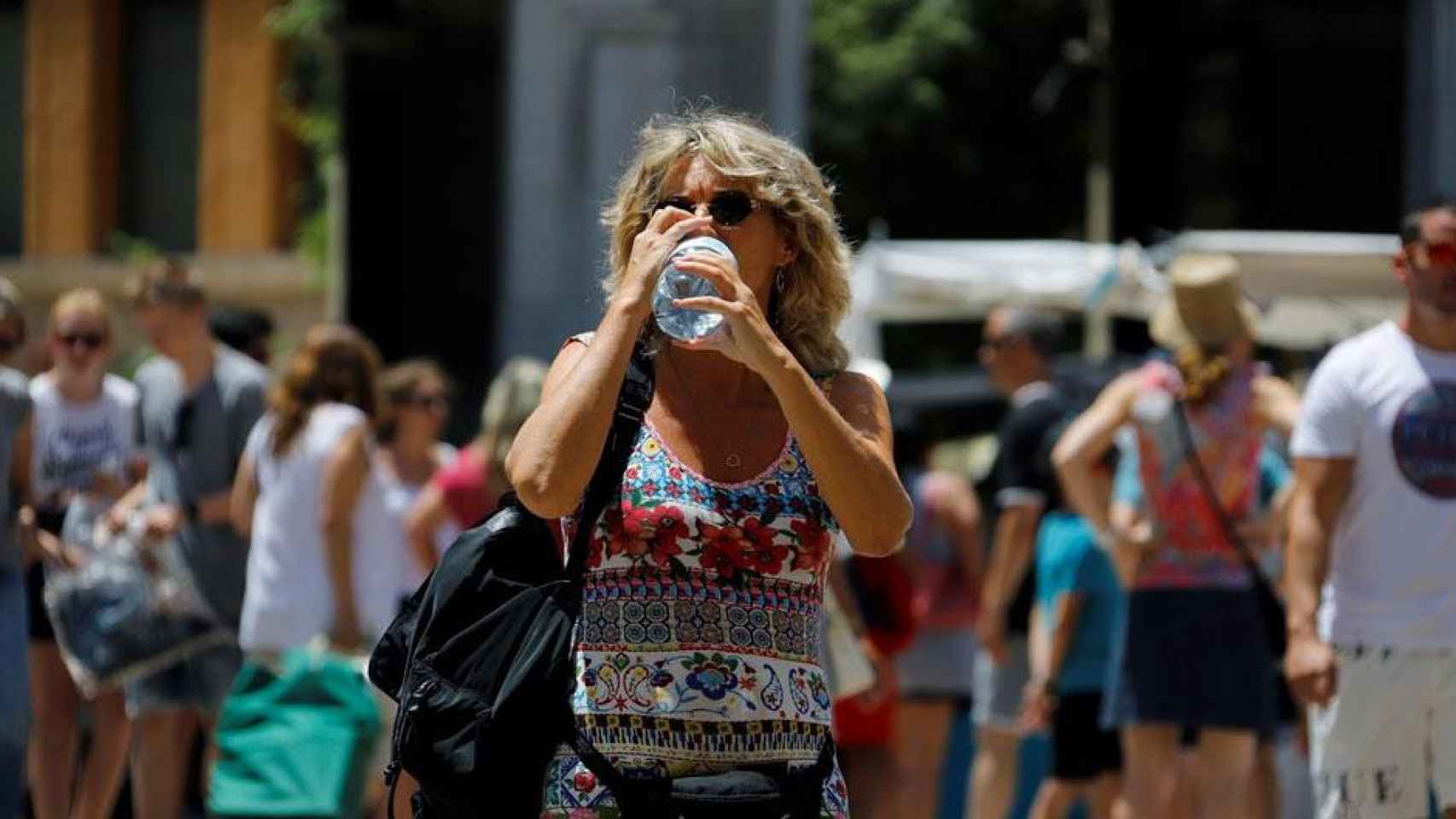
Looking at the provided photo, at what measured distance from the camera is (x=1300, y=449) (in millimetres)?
6695

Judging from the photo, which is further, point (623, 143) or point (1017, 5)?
point (1017, 5)

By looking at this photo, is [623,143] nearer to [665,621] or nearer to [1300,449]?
[1300,449]

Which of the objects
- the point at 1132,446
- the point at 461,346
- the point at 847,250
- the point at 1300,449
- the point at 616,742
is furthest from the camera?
the point at 461,346

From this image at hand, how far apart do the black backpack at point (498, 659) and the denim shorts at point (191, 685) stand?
4912 mm

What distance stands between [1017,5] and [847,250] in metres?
20.5

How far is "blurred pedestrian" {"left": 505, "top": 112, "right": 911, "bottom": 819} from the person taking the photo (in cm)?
403

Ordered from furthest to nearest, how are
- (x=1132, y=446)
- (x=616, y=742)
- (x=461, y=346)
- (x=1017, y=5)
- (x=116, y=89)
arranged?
(x=116, y=89) → (x=1017, y=5) → (x=461, y=346) → (x=1132, y=446) → (x=616, y=742)

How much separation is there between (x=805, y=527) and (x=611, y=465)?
309 millimetres

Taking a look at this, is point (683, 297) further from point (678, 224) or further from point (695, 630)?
point (695, 630)

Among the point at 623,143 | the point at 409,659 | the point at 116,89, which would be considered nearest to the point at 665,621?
the point at 409,659

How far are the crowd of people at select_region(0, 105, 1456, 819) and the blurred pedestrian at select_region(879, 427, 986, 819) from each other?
14 mm

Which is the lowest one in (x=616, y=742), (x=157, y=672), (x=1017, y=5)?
(x=157, y=672)

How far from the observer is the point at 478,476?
951 cm

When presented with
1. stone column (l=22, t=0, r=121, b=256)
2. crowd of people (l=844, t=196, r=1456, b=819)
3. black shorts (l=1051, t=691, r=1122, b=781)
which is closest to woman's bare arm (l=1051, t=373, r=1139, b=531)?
crowd of people (l=844, t=196, r=1456, b=819)
